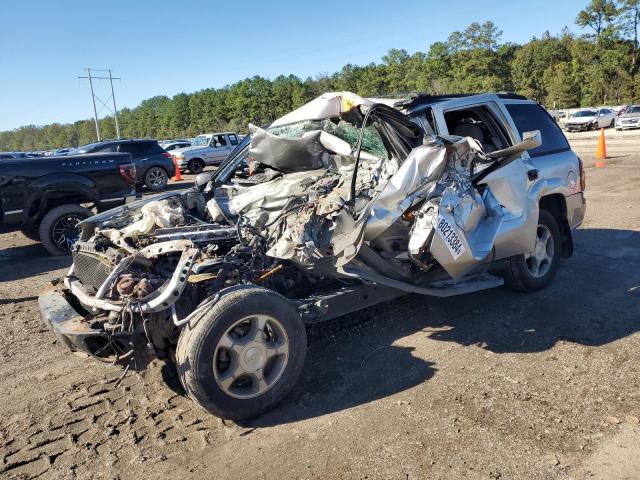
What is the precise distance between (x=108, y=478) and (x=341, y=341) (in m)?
2.10

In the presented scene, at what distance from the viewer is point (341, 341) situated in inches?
171

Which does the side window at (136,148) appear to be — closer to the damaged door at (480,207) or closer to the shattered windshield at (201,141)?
the shattered windshield at (201,141)

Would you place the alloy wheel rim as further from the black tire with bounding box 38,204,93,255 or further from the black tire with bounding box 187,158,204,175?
the black tire with bounding box 38,204,93,255

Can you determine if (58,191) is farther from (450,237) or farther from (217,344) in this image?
(450,237)

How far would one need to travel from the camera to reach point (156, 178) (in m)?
17.4

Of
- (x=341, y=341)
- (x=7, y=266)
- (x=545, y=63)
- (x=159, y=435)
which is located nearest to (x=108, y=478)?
(x=159, y=435)

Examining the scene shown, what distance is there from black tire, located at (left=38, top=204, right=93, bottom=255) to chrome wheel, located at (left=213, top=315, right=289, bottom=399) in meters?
6.09

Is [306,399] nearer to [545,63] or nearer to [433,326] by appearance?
[433,326]

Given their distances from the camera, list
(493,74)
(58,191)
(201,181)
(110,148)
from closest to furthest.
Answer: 1. (201,181)
2. (58,191)
3. (110,148)
4. (493,74)

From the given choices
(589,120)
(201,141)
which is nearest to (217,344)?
(201,141)

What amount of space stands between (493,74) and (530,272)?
52370 mm

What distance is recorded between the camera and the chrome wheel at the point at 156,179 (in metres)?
17.2

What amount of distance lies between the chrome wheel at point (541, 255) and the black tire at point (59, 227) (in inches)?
273

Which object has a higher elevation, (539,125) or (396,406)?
(539,125)
